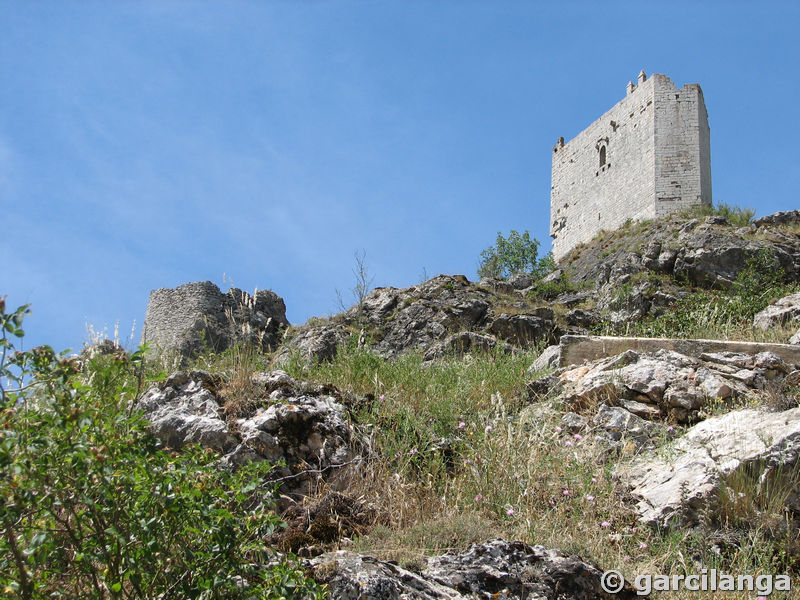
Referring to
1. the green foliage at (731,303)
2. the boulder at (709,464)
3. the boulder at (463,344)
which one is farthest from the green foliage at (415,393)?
the boulder at (463,344)

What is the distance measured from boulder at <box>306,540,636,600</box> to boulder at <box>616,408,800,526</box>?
86cm

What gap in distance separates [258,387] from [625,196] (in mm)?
25325

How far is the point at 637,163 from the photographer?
90.3 feet

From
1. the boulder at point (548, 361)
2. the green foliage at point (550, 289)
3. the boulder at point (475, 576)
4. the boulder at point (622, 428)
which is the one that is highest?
the green foliage at point (550, 289)

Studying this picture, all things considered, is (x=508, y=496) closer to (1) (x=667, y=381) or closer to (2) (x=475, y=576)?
(2) (x=475, y=576)

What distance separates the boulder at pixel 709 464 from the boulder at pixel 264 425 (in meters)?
1.84

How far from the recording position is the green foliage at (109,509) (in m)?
2.37

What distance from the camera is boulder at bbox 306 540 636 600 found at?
2.91m

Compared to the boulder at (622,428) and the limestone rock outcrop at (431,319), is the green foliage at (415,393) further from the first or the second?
the limestone rock outcrop at (431,319)

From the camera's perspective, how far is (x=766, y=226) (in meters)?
19.9

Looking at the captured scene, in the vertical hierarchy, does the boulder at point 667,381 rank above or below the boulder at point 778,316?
below

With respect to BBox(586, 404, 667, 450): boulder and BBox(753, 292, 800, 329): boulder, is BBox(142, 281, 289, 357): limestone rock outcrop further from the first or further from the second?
BBox(586, 404, 667, 450): boulder

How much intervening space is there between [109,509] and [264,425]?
2.18 metres

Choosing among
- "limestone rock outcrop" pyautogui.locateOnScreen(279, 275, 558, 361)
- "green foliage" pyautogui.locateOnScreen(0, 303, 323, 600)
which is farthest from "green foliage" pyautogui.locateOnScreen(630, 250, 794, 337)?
"green foliage" pyautogui.locateOnScreen(0, 303, 323, 600)
